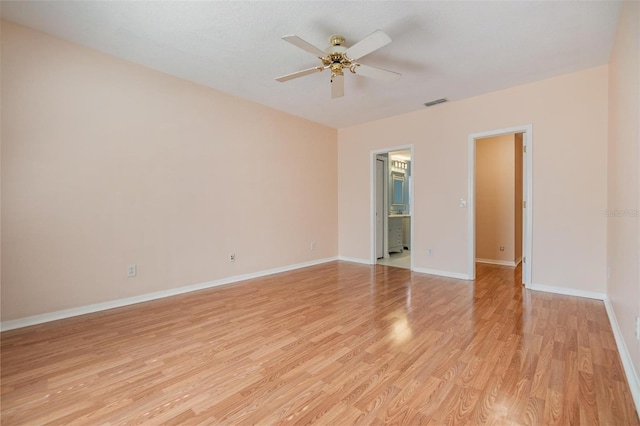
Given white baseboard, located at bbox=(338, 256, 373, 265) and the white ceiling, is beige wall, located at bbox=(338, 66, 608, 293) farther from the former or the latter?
white baseboard, located at bbox=(338, 256, 373, 265)

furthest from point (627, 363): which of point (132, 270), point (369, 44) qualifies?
point (132, 270)

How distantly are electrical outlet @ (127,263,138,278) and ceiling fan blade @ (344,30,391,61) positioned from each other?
10.2 feet

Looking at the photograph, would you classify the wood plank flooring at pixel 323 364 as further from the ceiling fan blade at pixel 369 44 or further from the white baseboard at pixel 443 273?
the ceiling fan blade at pixel 369 44

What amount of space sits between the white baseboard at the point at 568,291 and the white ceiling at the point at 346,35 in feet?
8.39

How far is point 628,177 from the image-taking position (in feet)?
6.33

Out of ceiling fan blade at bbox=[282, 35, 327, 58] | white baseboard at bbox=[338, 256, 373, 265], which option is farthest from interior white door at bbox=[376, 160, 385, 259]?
ceiling fan blade at bbox=[282, 35, 327, 58]

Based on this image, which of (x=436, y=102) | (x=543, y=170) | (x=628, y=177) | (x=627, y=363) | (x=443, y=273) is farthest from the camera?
(x=443, y=273)

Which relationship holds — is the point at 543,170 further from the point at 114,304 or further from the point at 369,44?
the point at 114,304

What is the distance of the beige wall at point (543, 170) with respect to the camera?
10.7 ft

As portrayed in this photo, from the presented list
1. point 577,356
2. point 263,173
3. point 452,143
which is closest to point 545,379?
point 577,356

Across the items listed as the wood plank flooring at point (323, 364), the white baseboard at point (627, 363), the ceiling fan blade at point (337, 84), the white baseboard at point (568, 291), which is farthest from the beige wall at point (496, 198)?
the ceiling fan blade at point (337, 84)

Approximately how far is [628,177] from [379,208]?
13.0ft

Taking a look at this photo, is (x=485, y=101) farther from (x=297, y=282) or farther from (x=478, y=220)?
(x=297, y=282)

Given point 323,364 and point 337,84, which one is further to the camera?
point 337,84
